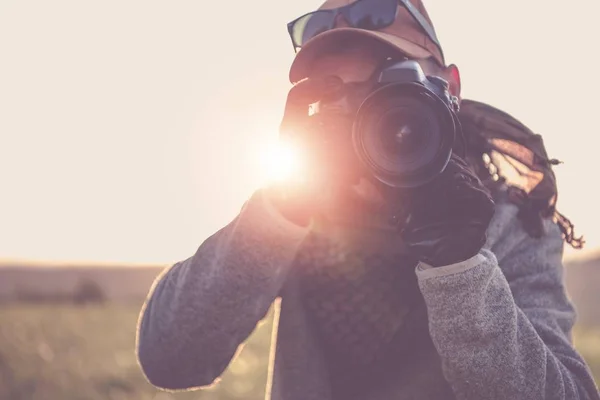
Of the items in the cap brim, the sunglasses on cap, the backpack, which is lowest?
the backpack

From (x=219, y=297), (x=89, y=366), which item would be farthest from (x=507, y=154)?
(x=89, y=366)

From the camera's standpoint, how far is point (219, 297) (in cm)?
198

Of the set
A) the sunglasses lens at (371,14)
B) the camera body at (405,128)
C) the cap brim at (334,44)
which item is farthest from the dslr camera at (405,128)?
the sunglasses lens at (371,14)

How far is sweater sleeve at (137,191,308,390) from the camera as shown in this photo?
78.0 inches

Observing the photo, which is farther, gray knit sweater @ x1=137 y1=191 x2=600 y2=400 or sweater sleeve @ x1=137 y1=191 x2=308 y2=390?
sweater sleeve @ x1=137 y1=191 x2=308 y2=390

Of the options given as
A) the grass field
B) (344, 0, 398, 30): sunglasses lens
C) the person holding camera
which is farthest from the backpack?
the grass field

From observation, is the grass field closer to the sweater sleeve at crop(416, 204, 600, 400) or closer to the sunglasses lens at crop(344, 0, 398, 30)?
the sunglasses lens at crop(344, 0, 398, 30)

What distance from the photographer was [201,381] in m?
2.07

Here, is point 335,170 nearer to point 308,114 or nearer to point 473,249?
point 308,114

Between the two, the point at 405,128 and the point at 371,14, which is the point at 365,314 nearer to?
the point at 405,128

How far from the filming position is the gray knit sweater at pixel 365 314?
5.70 feet

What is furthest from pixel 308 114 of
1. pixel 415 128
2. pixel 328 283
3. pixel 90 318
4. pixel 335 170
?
pixel 90 318

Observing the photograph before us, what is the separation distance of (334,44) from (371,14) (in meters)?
0.21

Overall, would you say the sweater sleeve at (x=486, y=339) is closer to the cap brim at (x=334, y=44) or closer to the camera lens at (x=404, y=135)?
the camera lens at (x=404, y=135)
